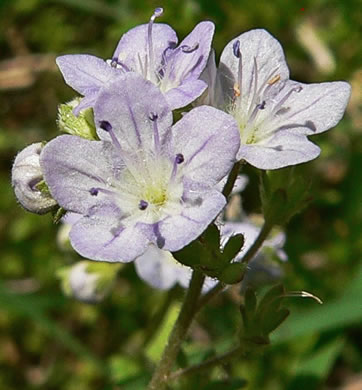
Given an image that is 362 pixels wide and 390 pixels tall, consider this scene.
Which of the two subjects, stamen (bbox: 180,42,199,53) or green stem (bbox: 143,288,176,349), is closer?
stamen (bbox: 180,42,199,53)

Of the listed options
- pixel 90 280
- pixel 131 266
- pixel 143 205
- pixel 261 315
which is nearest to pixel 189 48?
pixel 143 205

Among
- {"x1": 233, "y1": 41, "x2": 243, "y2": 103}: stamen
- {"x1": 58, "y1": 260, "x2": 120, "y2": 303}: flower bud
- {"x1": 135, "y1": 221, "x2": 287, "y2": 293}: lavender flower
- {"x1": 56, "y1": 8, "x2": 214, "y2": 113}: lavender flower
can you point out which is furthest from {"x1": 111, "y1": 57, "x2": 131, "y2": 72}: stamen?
{"x1": 58, "y1": 260, "x2": 120, "y2": 303}: flower bud

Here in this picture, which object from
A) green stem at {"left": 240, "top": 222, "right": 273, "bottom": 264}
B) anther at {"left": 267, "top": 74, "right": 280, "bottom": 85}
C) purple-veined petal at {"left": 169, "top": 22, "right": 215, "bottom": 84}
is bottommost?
green stem at {"left": 240, "top": 222, "right": 273, "bottom": 264}

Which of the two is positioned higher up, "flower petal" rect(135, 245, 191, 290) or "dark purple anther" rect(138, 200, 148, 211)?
"dark purple anther" rect(138, 200, 148, 211)

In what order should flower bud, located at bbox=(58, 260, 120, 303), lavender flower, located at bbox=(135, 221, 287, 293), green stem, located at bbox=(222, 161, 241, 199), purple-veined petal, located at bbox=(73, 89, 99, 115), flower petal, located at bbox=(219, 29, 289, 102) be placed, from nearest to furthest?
purple-veined petal, located at bbox=(73, 89, 99, 115)
green stem, located at bbox=(222, 161, 241, 199)
flower petal, located at bbox=(219, 29, 289, 102)
lavender flower, located at bbox=(135, 221, 287, 293)
flower bud, located at bbox=(58, 260, 120, 303)

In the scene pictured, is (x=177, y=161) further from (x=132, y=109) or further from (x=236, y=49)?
(x=236, y=49)

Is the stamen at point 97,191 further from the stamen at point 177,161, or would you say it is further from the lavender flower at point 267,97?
the lavender flower at point 267,97

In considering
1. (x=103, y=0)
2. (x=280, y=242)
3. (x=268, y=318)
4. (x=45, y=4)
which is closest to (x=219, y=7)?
(x=103, y=0)

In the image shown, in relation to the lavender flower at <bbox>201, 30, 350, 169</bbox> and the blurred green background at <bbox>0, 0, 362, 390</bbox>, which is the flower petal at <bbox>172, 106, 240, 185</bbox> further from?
the blurred green background at <bbox>0, 0, 362, 390</bbox>
